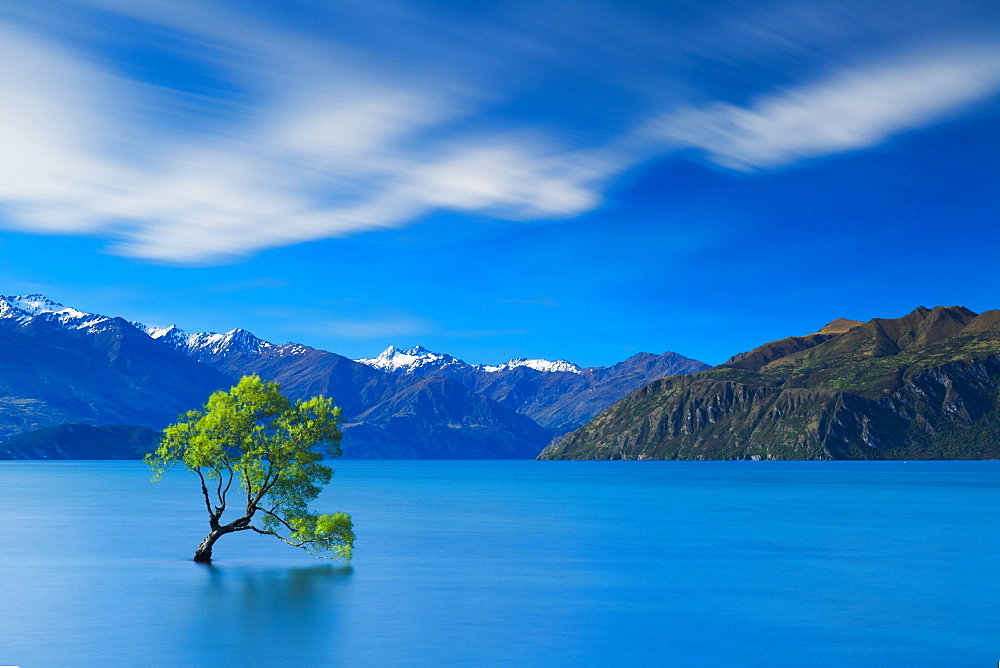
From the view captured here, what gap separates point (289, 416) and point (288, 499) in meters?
6.59

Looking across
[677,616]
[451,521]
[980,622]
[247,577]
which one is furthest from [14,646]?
[451,521]

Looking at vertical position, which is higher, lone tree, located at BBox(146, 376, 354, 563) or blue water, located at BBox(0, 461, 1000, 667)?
lone tree, located at BBox(146, 376, 354, 563)

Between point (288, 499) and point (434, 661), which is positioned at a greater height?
point (288, 499)

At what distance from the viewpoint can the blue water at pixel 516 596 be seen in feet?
137

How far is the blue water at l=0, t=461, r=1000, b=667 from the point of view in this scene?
137ft

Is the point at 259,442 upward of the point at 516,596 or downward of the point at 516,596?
upward

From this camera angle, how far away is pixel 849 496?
18125cm

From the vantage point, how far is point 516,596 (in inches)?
2242

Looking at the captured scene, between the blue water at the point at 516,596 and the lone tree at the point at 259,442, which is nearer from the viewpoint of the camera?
the blue water at the point at 516,596

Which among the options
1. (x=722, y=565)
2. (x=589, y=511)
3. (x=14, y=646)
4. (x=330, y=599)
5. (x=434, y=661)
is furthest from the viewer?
(x=589, y=511)

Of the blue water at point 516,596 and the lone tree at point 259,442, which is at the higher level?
the lone tree at point 259,442

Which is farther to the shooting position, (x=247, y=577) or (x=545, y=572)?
(x=545, y=572)

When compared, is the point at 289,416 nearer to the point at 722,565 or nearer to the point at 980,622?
the point at 722,565

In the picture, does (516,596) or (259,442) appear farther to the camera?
(259,442)
